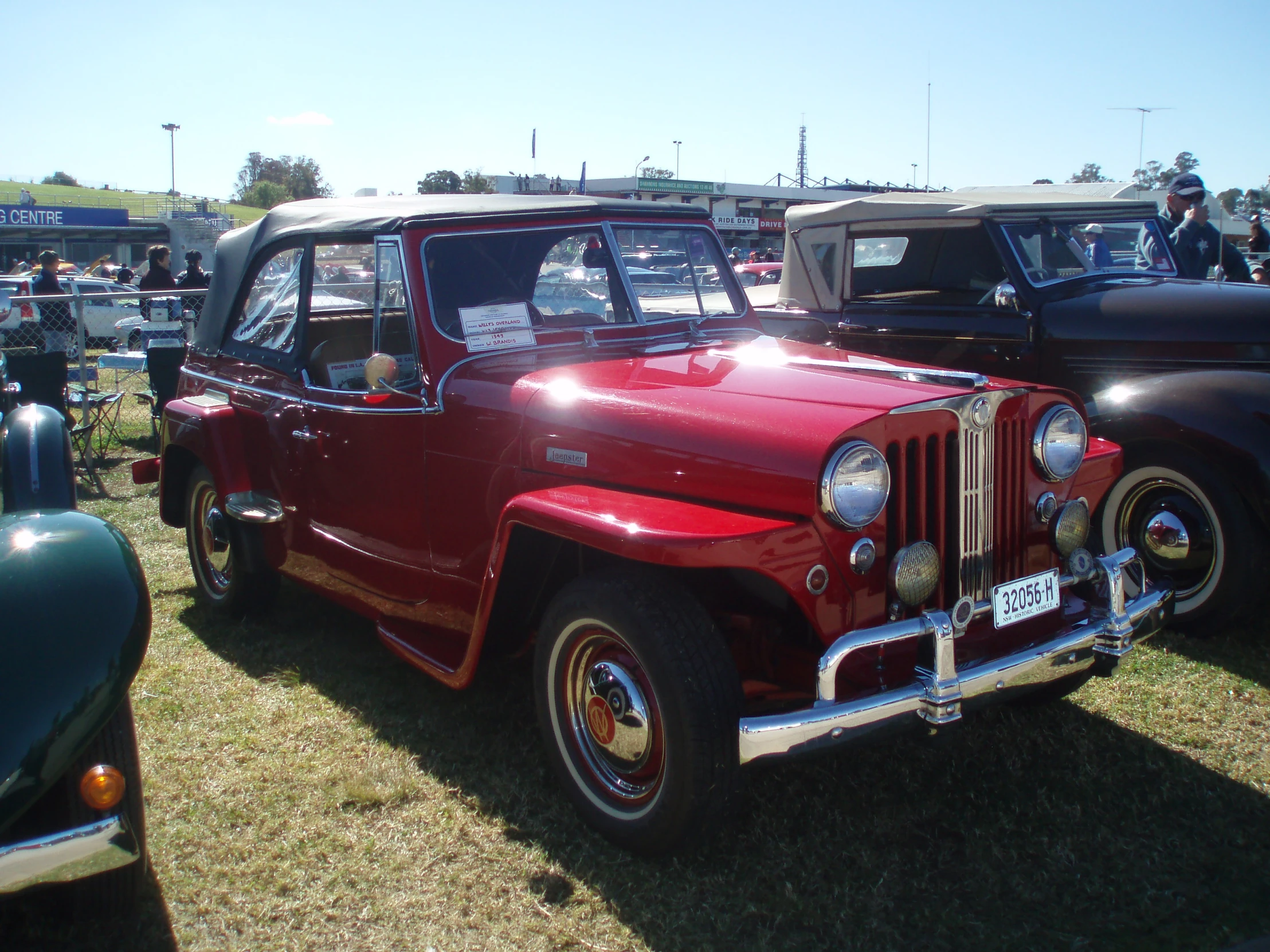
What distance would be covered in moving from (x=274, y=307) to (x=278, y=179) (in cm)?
8619

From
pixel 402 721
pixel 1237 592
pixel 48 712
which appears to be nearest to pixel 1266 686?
pixel 1237 592

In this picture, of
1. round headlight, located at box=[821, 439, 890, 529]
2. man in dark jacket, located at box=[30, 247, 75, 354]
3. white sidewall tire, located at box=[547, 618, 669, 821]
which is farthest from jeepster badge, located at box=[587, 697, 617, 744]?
man in dark jacket, located at box=[30, 247, 75, 354]

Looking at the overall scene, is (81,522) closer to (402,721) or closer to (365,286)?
(402,721)

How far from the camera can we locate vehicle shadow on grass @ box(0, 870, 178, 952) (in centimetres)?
238

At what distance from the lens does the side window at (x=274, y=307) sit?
4.09 m

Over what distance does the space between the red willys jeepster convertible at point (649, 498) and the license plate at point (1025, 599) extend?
0.01m

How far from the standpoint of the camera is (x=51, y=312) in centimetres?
977

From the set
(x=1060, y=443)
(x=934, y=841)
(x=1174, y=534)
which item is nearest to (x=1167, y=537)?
(x=1174, y=534)

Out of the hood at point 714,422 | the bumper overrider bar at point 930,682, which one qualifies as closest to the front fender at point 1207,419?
the bumper overrider bar at point 930,682

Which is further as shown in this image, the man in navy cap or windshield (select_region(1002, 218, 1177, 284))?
the man in navy cap

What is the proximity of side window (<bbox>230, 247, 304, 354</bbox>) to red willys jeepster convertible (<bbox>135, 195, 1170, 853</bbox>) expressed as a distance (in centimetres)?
3

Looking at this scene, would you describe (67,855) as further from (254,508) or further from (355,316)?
(355,316)

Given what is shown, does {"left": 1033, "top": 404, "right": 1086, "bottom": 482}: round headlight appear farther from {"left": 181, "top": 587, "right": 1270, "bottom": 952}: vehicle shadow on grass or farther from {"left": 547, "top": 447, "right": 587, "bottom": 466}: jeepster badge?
{"left": 547, "top": 447, "right": 587, "bottom": 466}: jeepster badge

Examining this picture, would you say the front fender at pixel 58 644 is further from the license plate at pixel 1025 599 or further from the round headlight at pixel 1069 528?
the round headlight at pixel 1069 528
